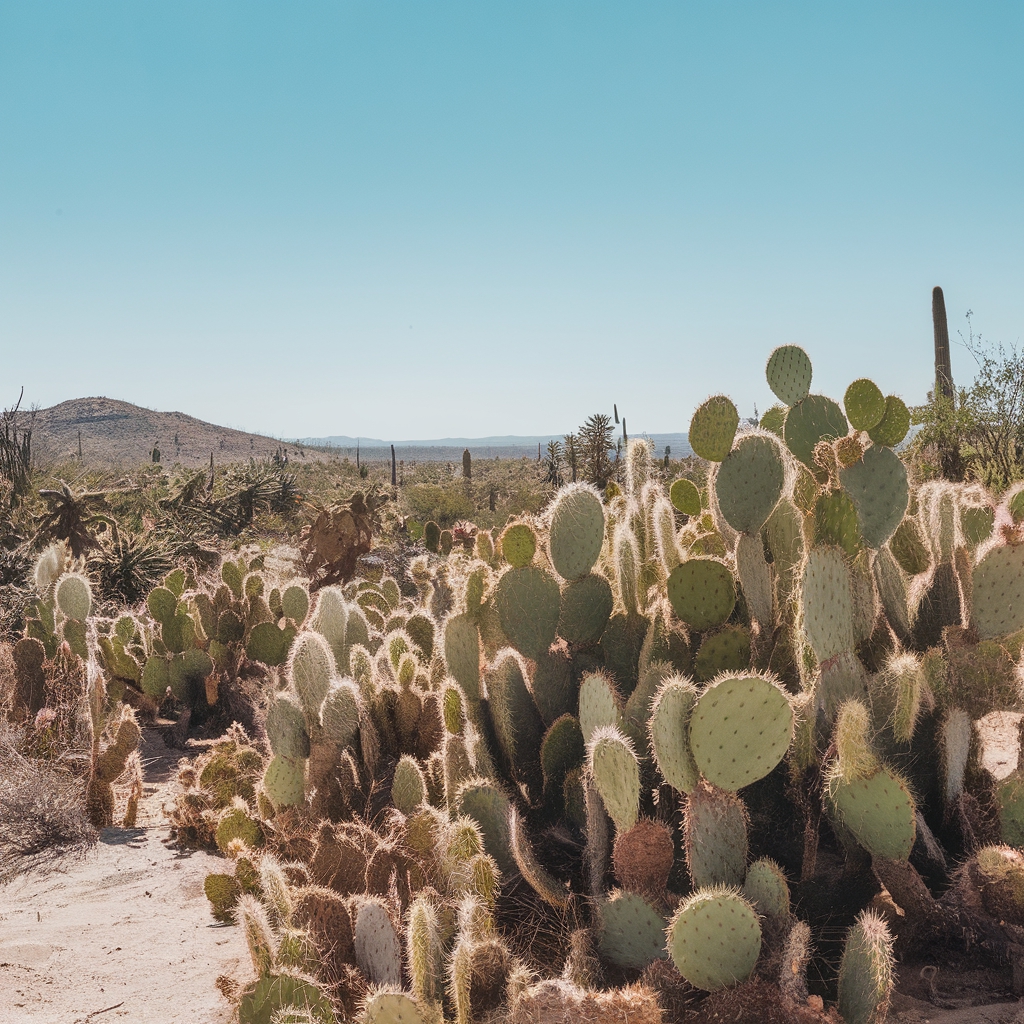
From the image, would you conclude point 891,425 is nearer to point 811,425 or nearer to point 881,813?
point 811,425

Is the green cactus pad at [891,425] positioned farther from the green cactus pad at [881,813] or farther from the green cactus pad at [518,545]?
the green cactus pad at [518,545]

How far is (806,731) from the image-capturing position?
271cm

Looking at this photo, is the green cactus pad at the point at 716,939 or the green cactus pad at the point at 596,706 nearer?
the green cactus pad at the point at 716,939

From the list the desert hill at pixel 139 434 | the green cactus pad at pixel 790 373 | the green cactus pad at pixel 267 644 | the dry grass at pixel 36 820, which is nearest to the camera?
the green cactus pad at pixel 790 373

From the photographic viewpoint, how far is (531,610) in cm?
331

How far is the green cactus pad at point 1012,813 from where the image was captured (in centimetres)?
271

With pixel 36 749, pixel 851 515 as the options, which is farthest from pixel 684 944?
pixel 36 749

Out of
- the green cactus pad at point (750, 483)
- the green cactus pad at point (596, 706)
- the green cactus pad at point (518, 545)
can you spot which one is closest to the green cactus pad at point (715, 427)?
the green cactus pad at point (750, 483)

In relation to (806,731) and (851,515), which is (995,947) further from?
(851,515)

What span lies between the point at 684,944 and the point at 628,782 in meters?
0.42

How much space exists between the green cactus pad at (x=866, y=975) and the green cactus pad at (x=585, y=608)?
145 centimetres

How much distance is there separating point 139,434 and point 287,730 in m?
81.5

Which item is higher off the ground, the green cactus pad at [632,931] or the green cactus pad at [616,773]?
the green cactus pad at [616,773]

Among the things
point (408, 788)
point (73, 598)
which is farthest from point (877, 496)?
point (73, 598)
